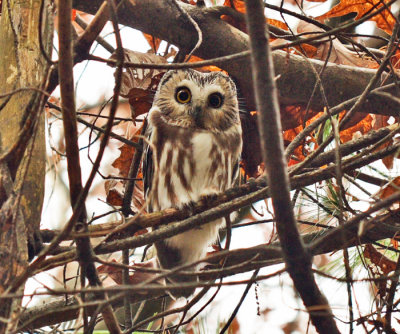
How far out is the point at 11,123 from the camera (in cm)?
229

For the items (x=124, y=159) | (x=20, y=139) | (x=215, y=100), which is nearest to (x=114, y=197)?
(x=124, y=159)

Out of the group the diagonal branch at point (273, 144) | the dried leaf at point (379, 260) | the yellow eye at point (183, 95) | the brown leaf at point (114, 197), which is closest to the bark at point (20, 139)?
A: the diagonal branch at point (273, 144)

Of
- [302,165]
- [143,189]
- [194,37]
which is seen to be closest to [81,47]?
[302,165]

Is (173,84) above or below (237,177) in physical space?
above

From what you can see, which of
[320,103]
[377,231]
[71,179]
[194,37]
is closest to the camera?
[71,179]

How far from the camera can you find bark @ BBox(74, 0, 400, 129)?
300 centimetres

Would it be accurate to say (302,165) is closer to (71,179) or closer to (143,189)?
(71,179)

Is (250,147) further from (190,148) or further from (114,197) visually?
(114,197)

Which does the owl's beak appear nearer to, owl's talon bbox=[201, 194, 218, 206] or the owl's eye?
the owl's eye

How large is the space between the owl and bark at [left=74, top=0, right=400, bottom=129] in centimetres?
39

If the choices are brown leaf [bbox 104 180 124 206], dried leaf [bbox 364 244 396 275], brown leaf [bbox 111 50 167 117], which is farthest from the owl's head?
dried leaf [bbox 364 244 396 275]

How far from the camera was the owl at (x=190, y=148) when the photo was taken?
333 cm

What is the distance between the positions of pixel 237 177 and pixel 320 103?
72 cm

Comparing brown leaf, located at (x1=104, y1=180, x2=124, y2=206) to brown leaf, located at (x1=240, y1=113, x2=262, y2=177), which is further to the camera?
brown leaf, located at (x1=240, y1=113, x2=262, y2=177)
